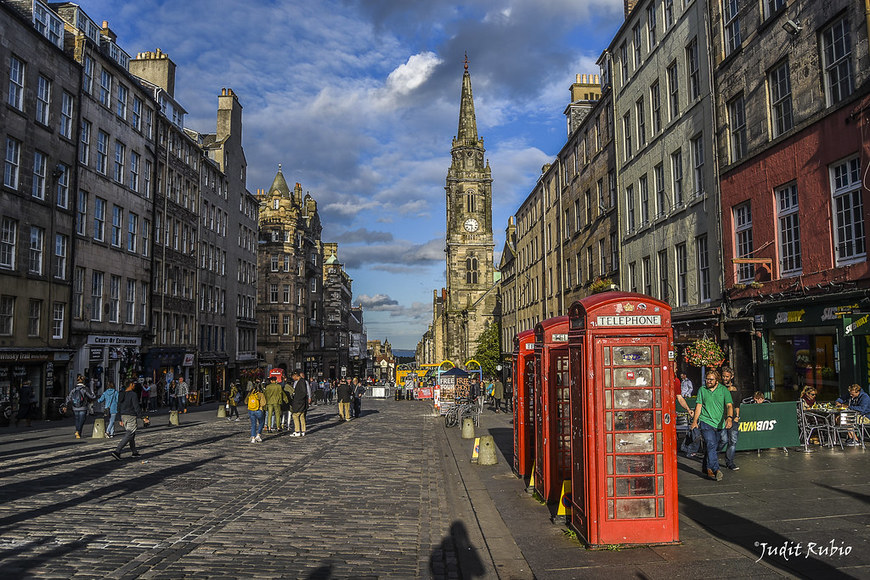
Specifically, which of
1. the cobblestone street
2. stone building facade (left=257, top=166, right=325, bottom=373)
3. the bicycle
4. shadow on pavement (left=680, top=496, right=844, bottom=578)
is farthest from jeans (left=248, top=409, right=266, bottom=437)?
stone building facade (left=257, top=166, right=325, bottom=373)

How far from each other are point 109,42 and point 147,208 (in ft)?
30.7

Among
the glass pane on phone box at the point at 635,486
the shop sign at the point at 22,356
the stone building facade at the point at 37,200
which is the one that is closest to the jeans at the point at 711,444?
the glass pane on phone box at the point at 635,486

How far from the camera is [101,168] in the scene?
3234cm

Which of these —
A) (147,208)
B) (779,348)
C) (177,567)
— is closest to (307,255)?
(147,208)

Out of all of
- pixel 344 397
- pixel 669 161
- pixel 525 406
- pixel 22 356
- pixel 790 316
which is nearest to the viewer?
pixel 525 406

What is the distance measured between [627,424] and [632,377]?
532mm

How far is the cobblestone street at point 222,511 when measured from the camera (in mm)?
6805

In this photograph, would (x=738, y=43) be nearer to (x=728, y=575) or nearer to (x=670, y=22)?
(x=670, y=22)

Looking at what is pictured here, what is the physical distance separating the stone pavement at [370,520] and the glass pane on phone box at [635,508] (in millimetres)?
365

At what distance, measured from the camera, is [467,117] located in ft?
339

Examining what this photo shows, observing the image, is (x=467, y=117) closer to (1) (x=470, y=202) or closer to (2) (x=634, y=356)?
(1) (x=470, y=202)

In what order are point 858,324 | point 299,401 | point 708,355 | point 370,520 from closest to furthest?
point 370,520 → point 858,324 → point 708,355 → point 299,401

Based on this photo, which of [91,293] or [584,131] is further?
[584,131]

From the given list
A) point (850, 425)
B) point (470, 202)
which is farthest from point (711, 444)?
point (470, 202)
